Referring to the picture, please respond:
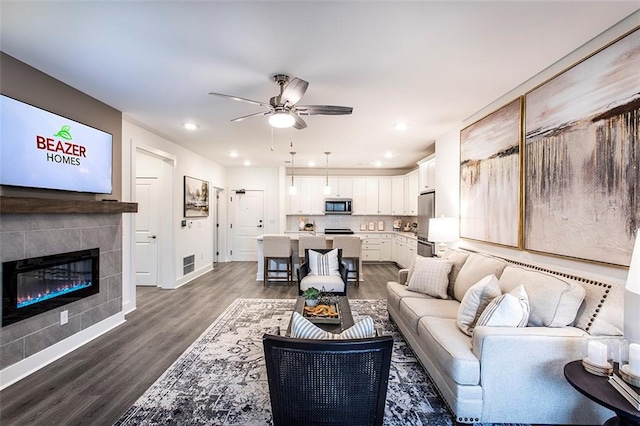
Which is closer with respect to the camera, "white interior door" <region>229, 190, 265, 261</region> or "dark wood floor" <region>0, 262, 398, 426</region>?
"dark wood floor" <region>0, 262, 398, 426</region>

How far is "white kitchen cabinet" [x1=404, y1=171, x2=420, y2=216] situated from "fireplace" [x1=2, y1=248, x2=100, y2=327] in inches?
223

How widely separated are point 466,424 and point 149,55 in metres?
3.47

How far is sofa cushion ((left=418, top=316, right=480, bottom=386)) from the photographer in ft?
6.02

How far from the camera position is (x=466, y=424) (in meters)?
1.91

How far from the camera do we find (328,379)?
129 cm

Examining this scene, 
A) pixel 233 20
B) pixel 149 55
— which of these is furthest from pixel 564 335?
pixel 149 55

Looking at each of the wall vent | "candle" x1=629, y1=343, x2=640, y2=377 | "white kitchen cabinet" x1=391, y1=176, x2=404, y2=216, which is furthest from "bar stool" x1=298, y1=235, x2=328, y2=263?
"candle" x1=629, y1=343, x2=640, y2=377

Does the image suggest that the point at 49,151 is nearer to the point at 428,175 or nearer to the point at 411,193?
the point at 428,175

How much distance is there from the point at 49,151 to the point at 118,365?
200cm

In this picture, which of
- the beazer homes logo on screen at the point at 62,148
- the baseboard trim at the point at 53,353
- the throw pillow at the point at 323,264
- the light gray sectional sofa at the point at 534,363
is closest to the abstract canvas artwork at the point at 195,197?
the baseboard trim at the point at 53,353

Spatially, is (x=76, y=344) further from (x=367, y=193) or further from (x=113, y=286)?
(x=367, y=193)

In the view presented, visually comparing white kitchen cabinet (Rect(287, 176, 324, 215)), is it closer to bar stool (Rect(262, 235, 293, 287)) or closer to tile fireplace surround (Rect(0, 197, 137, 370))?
bar stool (Rect(262, 235, 293, 287))

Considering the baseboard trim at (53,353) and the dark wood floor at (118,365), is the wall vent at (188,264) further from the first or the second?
the baseboard trim at (53,353)

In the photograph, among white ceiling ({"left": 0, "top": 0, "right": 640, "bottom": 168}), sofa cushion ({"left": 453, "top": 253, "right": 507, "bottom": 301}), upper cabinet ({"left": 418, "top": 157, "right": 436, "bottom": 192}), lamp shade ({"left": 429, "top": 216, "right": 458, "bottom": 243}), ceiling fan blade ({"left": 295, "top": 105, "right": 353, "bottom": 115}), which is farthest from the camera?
upper cabinet ({"left": 418, "top": 157, "right": 436, "bottom": 192})
